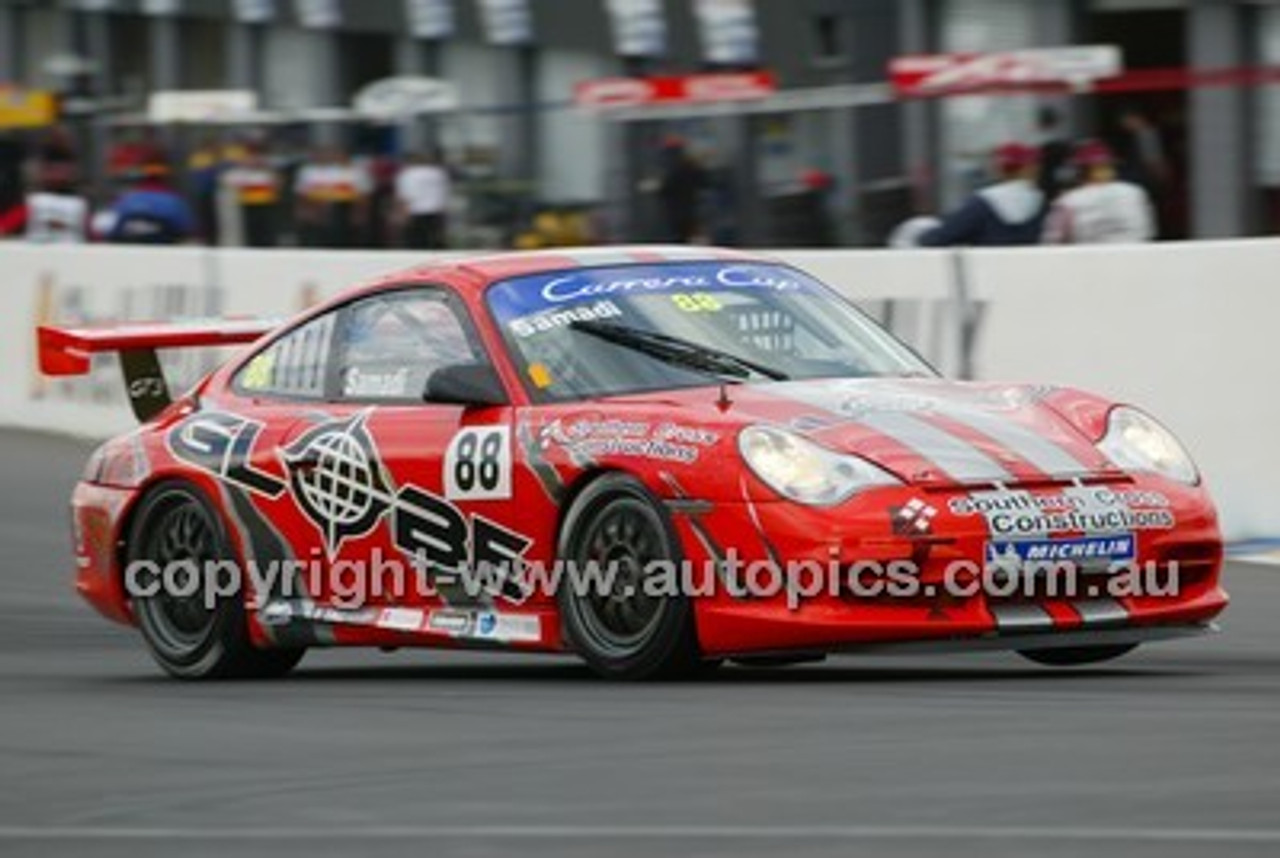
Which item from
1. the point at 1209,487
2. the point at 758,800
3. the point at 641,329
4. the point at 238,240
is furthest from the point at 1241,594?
the point at 238,240

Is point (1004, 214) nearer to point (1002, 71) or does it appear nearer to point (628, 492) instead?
point (1002, 71)

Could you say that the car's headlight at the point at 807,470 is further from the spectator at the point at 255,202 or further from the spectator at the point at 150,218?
the spectator at the point at 255,202

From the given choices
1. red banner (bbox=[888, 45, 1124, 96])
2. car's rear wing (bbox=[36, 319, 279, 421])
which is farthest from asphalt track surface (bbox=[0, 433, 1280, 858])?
red banner (bbox=[888, 45, 1124, 96])

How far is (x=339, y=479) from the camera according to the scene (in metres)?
11.1

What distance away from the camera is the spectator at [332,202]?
26848mm

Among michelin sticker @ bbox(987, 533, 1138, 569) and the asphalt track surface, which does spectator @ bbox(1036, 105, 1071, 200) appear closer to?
the asphalt track surface

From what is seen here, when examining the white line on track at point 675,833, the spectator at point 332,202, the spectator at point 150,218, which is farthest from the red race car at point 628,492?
the spectator at point 332,202

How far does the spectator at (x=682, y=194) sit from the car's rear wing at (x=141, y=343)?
938 cm

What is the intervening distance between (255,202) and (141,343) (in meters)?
15.2

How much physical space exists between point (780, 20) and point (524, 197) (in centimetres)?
695

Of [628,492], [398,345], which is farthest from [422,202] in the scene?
[628,492]

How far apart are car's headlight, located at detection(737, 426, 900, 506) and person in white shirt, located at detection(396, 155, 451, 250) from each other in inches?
618

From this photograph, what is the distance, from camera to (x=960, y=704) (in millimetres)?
9391

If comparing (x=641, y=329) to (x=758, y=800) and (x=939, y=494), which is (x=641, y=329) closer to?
(x=939, y=494)
